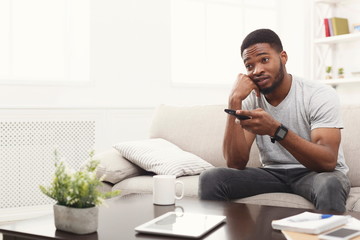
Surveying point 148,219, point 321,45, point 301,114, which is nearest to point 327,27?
point 321,45

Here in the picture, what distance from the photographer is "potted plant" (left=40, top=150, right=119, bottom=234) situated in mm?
1324

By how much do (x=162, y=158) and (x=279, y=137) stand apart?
76cm

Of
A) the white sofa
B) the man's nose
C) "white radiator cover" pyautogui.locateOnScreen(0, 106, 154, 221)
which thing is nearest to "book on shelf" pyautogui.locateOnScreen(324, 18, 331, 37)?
"white radiator cover" pyautogui.locateOnScreen(0, 106, 154, 221)

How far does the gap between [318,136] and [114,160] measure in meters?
1.11

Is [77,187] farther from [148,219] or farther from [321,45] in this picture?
[321,45]

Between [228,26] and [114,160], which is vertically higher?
[228,26]

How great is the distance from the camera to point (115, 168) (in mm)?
2580

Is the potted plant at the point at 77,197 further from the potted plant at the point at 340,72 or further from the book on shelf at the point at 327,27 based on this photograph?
the book on shelf at the point at 327,27

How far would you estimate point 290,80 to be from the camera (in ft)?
7.45

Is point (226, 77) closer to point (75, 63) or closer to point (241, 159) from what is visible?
point (75, 63)

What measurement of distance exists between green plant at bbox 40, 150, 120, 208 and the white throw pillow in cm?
117

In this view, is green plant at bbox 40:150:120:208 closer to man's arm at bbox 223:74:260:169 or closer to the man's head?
man's arm at bbox 223:74:260:169

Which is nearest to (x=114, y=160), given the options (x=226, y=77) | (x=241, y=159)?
(x=241, y=159)

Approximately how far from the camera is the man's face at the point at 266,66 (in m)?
2.24
